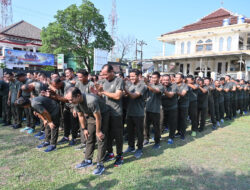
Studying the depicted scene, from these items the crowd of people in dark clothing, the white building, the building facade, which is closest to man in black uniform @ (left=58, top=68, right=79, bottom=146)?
the crowd of people in dark clothing

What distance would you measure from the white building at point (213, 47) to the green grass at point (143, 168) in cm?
1817

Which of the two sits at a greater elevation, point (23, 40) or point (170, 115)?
point (23, 40)

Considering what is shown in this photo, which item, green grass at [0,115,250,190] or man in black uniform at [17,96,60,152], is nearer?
green grass at [0,115,250,190]

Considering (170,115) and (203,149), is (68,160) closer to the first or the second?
(170,115)

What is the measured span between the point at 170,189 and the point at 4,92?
20.6 feet

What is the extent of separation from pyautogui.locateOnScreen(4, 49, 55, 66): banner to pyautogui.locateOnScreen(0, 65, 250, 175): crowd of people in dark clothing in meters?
12.9

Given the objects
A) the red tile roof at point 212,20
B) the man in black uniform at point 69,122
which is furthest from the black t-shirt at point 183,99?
the red tile roof at point 212,20

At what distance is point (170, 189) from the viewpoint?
2.90 metres

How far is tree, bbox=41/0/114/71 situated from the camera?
26047 mm

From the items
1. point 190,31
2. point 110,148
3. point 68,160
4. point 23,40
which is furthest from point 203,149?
point 23,40

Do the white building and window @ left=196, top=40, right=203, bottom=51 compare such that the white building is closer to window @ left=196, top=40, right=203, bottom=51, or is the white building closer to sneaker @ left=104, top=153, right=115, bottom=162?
window @ left=196, top=40, right=203, bottom=51

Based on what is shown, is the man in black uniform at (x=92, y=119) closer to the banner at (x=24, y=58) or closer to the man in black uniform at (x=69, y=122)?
the man in black uniform at (x=69, y=122)

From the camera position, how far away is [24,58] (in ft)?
61.3

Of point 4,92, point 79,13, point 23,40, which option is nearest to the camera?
point 4,92
